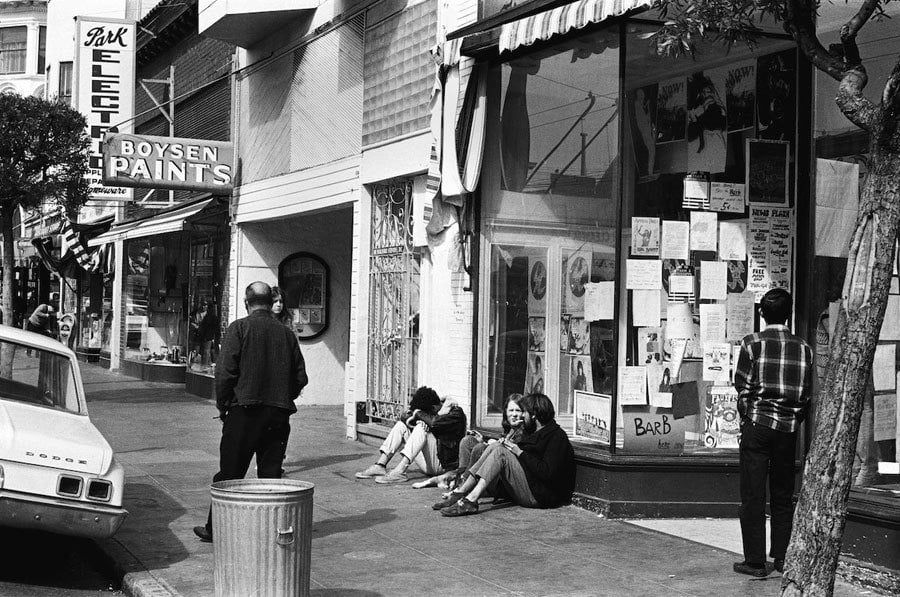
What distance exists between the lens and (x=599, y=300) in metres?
9.73

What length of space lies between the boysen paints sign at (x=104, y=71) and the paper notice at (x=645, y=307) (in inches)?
569

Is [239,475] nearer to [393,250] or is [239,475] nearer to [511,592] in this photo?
[511,592]

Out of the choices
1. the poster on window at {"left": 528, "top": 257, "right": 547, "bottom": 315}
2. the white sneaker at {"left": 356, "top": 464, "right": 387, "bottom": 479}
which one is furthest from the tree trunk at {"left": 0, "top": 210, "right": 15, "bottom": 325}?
the poster on window at {"left": 528, "top": 257, "right": 547, "bottom": 315}

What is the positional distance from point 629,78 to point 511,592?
186 inches

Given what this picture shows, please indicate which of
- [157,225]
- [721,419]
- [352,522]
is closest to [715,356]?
[721,419]

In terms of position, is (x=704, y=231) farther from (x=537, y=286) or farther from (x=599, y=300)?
(x=537, y=286)

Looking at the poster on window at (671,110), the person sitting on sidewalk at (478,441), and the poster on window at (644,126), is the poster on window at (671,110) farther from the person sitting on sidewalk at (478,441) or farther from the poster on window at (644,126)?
the person sitting on sidewalk at (478,441)

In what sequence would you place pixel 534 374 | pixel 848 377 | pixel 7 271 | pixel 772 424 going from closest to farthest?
pixel 848 377
pixel 772 424
pixel 534 374
pixel 7 271

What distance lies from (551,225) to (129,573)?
5.35m

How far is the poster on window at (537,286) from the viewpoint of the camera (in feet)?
35.0

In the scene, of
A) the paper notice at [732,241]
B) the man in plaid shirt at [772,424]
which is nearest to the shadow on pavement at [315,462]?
the paper notice at [732,241]

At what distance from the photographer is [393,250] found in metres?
13.4

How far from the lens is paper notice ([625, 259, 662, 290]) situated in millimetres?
9391

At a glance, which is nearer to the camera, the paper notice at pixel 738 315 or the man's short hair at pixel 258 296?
the man's short hair at pixel 258 296
